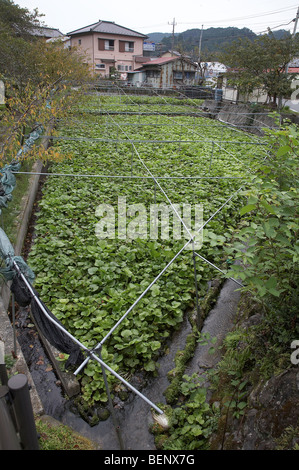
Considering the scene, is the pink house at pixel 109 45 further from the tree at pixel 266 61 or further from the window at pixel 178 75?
the tree at pixel 266 61

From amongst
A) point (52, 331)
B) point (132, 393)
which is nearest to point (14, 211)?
point (52, 331)

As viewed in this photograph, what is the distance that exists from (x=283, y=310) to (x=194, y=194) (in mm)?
7260

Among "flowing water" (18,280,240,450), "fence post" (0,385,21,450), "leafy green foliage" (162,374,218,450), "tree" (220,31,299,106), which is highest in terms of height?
"tree" (220,31,299,106)

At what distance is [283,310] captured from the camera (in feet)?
12.6

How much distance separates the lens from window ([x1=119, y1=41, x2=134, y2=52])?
159 ft

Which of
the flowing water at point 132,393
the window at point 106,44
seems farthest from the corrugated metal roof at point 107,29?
the flowing water at point 132,393

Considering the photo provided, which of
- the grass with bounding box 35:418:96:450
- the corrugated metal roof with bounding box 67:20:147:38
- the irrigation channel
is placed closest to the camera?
the grass with bounding box 35:418:96:450

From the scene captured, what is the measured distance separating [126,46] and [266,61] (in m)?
34.6

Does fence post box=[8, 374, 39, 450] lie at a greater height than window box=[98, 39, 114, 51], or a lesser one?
lesser

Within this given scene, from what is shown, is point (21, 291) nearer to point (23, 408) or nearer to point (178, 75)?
point (23, 408)

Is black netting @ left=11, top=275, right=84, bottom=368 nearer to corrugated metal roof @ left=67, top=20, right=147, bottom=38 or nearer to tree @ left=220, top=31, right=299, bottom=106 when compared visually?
tree @ left=220, top=31, right=299, bottom=106

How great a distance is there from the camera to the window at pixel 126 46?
4847cm

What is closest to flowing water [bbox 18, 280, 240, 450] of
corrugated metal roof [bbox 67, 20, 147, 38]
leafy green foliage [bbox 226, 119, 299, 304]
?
leafy green foliage [bbox 226, 119, 299, 304]
